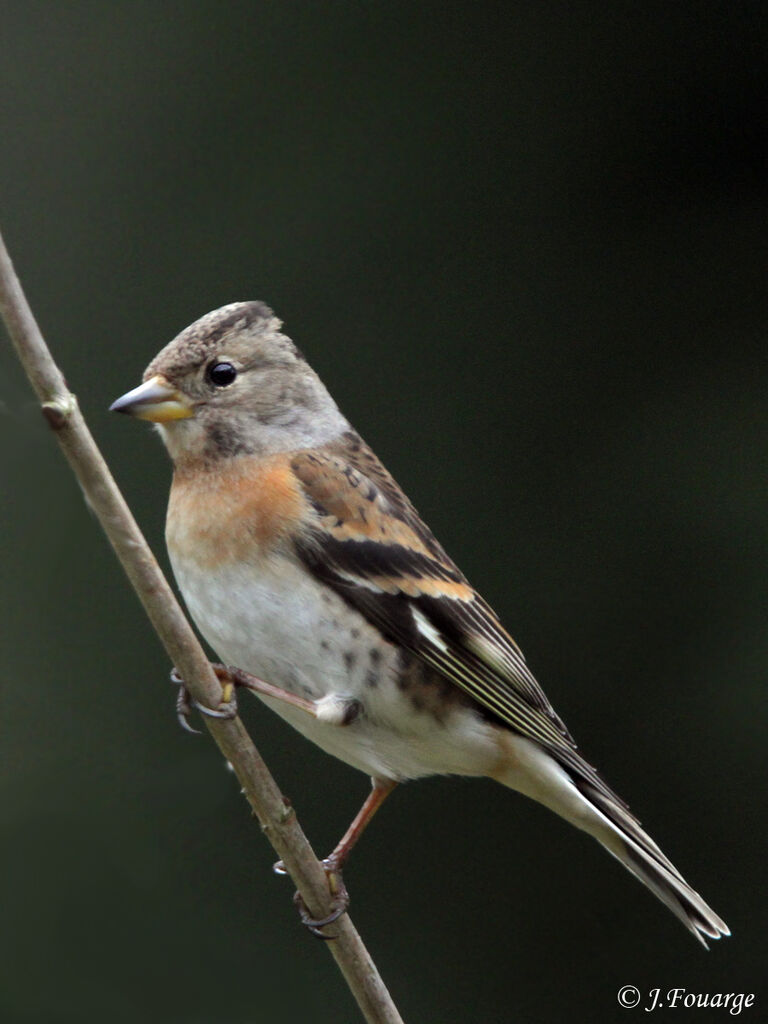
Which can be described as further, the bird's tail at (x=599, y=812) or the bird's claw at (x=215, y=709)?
the bird's tail at (x=599, y=812)

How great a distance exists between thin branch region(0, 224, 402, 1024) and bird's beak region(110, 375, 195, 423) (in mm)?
676

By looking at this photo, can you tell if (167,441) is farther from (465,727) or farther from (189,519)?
(465,727)

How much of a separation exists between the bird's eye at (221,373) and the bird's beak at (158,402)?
77 mm

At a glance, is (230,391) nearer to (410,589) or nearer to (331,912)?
(410,589)

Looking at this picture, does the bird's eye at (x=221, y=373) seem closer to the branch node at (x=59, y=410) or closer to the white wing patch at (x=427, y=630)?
the white wing patch at (x=427, y=630)

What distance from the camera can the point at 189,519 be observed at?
8.98 ft

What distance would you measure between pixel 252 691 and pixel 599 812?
79 cm

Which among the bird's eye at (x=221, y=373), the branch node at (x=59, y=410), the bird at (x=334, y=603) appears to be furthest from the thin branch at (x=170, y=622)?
the bird's eye at (x=221, y=373)

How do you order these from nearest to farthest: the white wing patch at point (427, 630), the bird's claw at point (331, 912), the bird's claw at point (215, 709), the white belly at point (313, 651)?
1. the bird's claw at point (215, 709)
2. the bird's claw at point (331, 912)
3. the white belly at point (313, 651)
4. the white wing patch at point (427, 630)

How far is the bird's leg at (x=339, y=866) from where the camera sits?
8.09 feet

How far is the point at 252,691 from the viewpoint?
8.39 feet

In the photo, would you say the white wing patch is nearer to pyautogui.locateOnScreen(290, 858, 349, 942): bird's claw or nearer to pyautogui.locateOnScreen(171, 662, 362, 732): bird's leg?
pyautogui.locateOnScreen(171, 662, 362, 732): bird's leg

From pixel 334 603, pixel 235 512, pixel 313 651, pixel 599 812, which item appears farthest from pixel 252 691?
pixel 599 812

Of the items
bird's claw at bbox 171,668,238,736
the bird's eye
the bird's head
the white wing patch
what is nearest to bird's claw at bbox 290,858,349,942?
bird's claw at bbox 171,668,238,736
